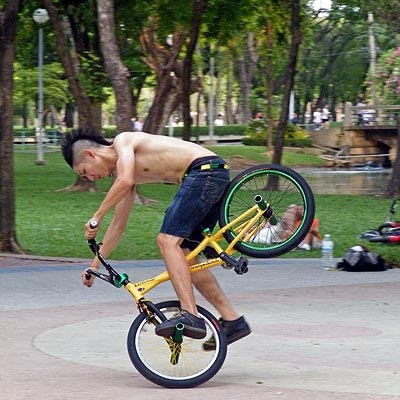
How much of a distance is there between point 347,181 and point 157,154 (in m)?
28.8

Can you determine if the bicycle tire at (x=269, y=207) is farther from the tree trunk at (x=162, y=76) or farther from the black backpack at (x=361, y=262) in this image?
the tree trunk at (x=162, y=76)

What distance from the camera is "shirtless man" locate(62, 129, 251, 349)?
660cm

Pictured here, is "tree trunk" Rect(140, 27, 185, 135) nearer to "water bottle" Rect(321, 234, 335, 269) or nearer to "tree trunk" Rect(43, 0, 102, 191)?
"tree trunk" Rect(43, 0, 102, 191)

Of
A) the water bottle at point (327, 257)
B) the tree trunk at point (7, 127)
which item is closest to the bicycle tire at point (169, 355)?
the water bottle at point (327, 257)

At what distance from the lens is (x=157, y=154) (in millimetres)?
6719

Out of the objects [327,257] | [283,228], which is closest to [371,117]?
[327,257]

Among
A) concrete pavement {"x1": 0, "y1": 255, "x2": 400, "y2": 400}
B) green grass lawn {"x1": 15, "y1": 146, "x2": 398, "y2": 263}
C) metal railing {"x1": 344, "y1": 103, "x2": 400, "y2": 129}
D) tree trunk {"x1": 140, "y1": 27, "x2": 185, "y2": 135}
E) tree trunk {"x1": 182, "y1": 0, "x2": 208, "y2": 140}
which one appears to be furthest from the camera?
metal railing {"x1": 344, "y1": 103, "x2": 400, "y2": 129}

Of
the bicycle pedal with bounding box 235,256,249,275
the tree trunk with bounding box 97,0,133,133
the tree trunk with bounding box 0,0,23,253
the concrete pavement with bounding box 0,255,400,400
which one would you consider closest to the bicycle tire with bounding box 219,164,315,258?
the bicycle pedal with bounding box 235,256,249,275

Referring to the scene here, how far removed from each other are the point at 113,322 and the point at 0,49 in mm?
5805

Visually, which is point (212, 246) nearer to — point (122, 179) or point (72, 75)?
point (122, 179)

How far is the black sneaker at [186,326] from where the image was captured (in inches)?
258

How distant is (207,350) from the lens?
265 inches

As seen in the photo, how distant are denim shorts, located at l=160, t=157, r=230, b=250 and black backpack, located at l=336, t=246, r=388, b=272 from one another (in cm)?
613

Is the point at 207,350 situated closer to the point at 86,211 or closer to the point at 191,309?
the point at 191,309
